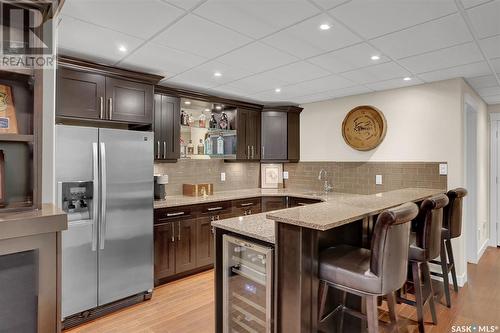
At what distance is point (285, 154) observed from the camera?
4891 millimetres

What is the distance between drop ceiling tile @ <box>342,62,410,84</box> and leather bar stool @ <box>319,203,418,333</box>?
6.10 ft

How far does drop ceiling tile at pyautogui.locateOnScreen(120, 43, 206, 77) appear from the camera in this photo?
2576mm

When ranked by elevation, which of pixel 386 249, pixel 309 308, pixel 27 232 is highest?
pixel 27 232

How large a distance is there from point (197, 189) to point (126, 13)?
2534mm

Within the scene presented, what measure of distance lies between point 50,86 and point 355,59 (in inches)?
97.9

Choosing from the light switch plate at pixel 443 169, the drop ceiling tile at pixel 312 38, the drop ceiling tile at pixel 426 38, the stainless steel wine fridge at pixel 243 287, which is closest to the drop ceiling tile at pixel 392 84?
the drop ceiling tile at pixel 426 38

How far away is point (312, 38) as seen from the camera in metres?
2.32

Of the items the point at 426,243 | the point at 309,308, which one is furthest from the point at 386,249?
the point at 426,243

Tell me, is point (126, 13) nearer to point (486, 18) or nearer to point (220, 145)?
point (486, 18)

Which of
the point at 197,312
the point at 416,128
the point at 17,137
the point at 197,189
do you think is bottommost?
the point at 197,312

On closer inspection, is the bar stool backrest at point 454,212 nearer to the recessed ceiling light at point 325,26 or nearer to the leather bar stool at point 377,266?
the leather bar stool at point 377,266

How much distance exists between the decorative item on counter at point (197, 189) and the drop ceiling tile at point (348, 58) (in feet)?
7.42

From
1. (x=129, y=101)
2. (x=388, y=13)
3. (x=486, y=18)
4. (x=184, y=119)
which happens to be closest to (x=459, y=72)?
(x=486, y=18)

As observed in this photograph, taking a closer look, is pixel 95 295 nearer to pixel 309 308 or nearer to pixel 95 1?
pixel 309 308
